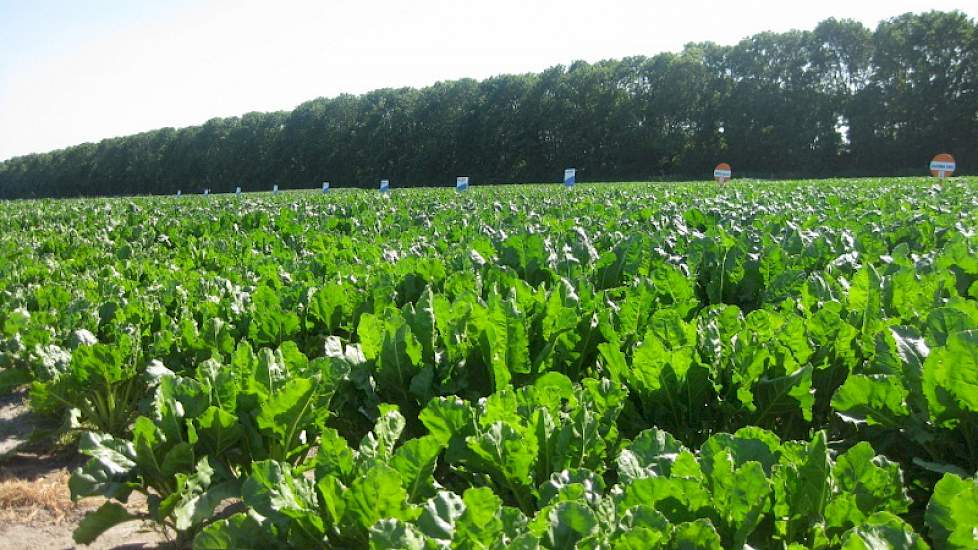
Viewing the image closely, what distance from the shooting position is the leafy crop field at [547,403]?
1578 mm

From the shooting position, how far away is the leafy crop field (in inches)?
62.1

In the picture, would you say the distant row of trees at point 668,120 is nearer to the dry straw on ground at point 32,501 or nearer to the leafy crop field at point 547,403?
the leafy crop field at point 547,403

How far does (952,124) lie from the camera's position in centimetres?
4966

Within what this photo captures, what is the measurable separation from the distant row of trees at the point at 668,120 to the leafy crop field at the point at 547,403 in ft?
170

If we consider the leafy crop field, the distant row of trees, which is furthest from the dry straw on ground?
the distant row of trees

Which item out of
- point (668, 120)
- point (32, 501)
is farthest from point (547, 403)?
point (668, 120)

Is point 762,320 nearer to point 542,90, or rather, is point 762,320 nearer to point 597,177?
point 597,177

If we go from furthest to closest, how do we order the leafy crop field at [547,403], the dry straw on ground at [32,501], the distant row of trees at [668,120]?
1. the distant row of trees at [668,120]
2. the dry straw on ground at [32,501]
3. the leafy crop field at [547,403]

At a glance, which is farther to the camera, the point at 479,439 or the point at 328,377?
the point at 328,377

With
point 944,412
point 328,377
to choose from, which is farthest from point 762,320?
point 328,377

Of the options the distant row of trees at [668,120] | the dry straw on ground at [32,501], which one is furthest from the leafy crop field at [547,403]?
the distant row of trees at [668,120]

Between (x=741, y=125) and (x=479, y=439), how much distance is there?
2341 inches

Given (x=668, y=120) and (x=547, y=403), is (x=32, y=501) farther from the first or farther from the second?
(x=668, y=120)

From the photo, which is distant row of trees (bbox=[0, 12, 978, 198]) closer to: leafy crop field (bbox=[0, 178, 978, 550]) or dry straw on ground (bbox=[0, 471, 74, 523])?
leafy crop field (bbox=[0, 178, 978, 550])
